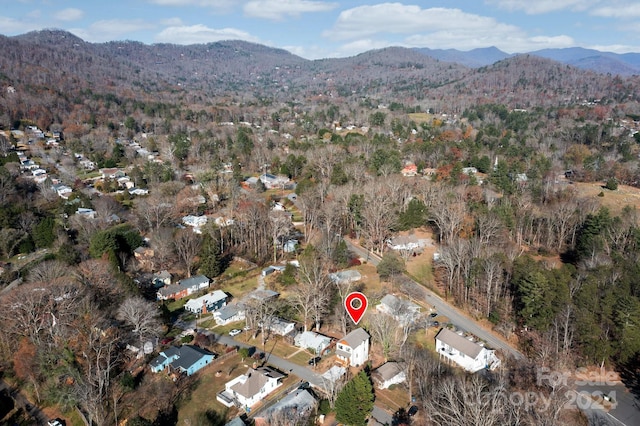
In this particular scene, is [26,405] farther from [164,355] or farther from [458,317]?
[458,317]

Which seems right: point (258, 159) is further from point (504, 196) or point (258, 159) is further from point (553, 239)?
point (553, 239)

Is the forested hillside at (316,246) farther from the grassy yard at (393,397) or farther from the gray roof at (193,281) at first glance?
the gray roof at (193,281)

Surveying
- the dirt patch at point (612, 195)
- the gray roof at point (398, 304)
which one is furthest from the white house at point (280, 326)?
the dirt patch at point (612, 195)

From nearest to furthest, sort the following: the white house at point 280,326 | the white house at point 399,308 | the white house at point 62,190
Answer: the white house at point 399,308, the white house at point 280,326, the white house at point 62,190

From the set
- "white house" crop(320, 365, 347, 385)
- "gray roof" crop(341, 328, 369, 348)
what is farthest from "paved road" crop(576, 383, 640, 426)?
"white house" crop(320, 365, 347, 385)

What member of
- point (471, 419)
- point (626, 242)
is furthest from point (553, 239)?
point (471, 419)

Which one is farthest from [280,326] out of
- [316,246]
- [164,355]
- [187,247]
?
[187,247]

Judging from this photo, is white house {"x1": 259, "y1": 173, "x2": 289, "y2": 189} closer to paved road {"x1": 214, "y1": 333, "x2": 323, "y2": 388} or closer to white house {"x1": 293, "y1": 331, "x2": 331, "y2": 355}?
white house {"x1": 293, "y1": 331, "x2": 331, "y2": 355}
